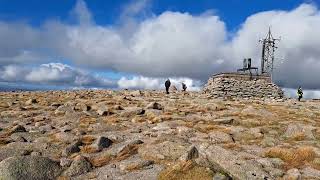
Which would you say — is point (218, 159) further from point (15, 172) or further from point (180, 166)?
point (15, 172)

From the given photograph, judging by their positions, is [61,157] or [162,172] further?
[61,157]

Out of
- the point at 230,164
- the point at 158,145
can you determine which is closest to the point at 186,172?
the point at 230,164

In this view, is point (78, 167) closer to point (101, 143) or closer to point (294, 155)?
point (101, 143)

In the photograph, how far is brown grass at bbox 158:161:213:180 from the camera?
17.8 m

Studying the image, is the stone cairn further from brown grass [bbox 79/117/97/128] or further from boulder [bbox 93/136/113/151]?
boulder [bbox 93/136/113/151]

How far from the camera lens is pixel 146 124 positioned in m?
30.9

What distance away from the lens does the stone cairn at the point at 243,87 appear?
59.1 m

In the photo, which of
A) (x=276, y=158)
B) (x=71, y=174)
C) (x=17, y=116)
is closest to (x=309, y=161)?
(x=276, y=158)

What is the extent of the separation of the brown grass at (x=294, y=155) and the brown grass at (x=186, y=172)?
4.40 m

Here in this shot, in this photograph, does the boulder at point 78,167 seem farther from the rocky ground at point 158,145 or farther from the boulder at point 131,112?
the boulder at point 131,112

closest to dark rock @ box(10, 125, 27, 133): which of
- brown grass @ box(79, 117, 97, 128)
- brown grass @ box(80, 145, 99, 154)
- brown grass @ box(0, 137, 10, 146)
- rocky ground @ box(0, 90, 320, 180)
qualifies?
rocky ground @ box(0, 90, 320, 180)

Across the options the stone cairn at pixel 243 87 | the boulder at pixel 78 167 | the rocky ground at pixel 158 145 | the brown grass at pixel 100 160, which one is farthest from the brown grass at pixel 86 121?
the stone cairn at pixel 243 87

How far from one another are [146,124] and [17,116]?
11.9 m

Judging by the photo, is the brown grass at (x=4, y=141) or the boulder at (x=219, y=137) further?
the boulder at (x=219, y=137)
